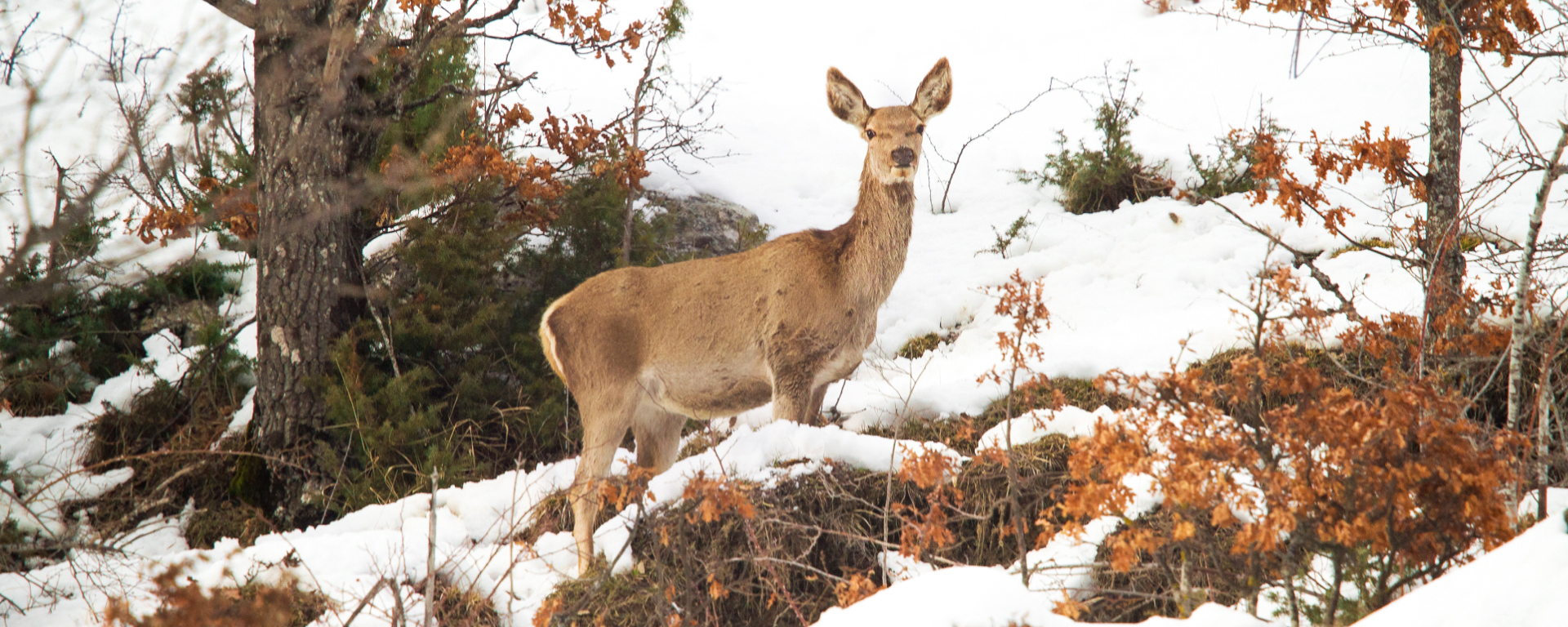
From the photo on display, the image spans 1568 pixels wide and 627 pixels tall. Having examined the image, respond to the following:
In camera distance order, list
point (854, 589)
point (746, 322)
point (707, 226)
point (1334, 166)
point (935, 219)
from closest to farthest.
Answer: point (854, 589), point (1334, 166), point (746, 322), point (707, 226), point (935, 219)

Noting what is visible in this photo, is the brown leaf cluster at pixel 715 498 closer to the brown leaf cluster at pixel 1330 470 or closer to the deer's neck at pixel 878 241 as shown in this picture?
the brown leaf cluster at pixel 1330 470

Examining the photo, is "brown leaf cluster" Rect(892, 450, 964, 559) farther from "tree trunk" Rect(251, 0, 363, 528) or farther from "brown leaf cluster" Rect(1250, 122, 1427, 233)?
"tree trunk" Rect(251, 0, 363, 528)

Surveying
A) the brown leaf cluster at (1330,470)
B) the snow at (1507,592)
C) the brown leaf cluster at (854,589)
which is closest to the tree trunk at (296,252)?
the brown leaf cluster at (854,589)

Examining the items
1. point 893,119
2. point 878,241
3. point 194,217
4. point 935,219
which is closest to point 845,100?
point 893,119

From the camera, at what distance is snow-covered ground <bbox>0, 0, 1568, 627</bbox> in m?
2.66

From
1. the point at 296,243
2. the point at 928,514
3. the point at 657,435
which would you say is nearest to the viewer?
the point at 928,514

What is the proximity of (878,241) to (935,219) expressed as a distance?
205 inches

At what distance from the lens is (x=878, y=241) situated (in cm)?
547

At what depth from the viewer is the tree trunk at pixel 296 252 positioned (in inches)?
257

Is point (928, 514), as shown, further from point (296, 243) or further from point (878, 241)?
point (296, 243)

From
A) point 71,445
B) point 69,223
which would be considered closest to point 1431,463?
point 69,223

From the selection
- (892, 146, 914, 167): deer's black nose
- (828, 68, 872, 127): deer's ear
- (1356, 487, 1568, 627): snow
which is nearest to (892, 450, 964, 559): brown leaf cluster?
(1356, 487, 1568, 627): snow

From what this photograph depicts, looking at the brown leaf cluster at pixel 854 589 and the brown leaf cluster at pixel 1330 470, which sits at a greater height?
the brown leaf cluster at pixel 1330 470

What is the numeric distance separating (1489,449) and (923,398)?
149 inches
